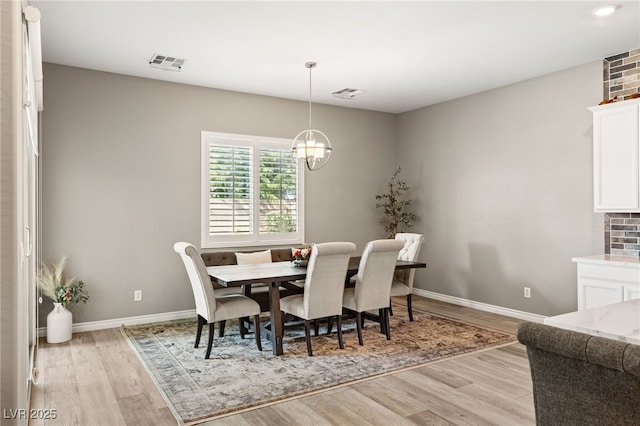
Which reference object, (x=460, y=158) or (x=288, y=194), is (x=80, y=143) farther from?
(x=460, y=158)

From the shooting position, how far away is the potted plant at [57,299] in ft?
13.9

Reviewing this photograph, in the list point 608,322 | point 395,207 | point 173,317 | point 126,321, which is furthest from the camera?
point 395,207

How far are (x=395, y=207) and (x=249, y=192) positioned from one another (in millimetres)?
2428

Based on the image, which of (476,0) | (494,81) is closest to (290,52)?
(476,0)

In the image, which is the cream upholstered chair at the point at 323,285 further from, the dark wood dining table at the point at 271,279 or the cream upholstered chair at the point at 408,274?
the cream upholstered chair at the point at 408,274

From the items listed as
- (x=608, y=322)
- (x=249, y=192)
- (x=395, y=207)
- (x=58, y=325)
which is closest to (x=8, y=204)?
(x=608, y=322)

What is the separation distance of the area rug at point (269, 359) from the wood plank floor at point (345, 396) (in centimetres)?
12

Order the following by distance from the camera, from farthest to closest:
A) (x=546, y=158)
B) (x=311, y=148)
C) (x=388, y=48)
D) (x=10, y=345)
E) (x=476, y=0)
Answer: (x=546, y=158) < (x=311, y=148) < (x=388, y=48) < (x=476, y=0) < (x=10, y=345)

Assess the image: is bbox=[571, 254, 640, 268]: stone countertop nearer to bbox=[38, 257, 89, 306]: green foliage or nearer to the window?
the window

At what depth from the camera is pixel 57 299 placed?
170 inches

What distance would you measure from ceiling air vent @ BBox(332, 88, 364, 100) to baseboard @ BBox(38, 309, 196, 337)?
3.35 m

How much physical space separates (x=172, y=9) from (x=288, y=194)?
10.1ft

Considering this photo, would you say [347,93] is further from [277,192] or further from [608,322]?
[608,322]

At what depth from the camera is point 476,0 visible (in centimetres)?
326
